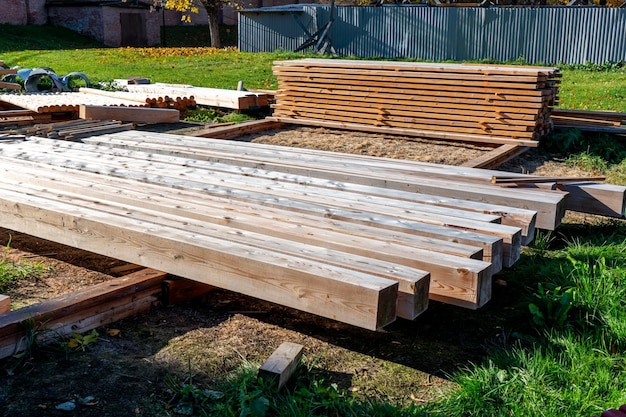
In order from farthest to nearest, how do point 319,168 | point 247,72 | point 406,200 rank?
point 247,72, point 319,168, point 406,200

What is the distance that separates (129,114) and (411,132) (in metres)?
4.58

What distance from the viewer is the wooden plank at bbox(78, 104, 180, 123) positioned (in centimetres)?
1113

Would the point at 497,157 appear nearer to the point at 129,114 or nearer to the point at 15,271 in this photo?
the point at 15,271

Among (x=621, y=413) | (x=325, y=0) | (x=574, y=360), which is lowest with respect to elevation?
(x=574, y=360)

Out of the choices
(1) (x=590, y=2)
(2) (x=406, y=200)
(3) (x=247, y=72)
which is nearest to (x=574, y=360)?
(2) (x=406, y=200)

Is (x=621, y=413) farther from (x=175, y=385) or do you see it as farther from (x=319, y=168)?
(x=319, y=168)

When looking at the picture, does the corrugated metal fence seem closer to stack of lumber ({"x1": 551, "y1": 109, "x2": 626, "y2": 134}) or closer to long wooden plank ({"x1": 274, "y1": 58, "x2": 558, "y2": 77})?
stack of lumber ({"x1": 551, "y1": 109, "x2": 626, "y2": 134})

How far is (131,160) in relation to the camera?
268 inches

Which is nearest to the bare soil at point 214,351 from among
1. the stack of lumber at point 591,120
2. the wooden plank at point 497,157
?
the wooden plank at point 497,157

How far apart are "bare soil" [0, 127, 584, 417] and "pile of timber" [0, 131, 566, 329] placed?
31 cm

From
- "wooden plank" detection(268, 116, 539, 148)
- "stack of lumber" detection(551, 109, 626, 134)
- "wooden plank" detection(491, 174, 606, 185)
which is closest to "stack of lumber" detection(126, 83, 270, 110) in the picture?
"wooden plank" detection(268, 116, 539, 148)

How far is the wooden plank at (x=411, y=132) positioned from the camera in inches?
379

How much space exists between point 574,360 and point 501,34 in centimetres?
2068

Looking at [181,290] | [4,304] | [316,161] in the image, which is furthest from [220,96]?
[4,304]
